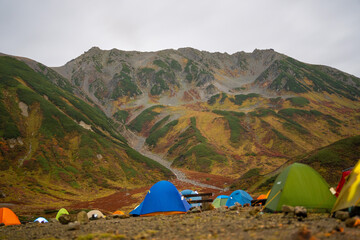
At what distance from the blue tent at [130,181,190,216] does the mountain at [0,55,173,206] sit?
31348 millimetres

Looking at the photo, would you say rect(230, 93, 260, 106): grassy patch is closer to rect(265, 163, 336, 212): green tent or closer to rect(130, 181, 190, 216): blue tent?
rect(130, 181, 190, 216): blue tent

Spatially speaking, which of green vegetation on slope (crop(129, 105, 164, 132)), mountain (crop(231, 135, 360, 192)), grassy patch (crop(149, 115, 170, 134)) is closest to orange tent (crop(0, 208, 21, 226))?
mountain (crop(231, 135, 360, 192))

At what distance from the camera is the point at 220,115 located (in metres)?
128

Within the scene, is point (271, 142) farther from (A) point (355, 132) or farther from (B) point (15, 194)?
(B) point (15, 194)

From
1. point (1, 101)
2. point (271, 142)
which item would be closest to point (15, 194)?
point (1, 101)

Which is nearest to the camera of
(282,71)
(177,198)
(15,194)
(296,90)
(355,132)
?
(177,198)

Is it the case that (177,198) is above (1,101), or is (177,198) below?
below

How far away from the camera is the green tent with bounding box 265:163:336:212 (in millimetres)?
10203

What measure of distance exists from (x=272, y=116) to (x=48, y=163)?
107 metres

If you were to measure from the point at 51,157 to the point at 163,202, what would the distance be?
1991 inches

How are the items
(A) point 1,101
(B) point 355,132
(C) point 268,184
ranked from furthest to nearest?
(B) point 355,132, (A) point 1,101, (C) point 268,184

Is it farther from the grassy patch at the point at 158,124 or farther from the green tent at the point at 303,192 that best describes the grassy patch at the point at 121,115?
the green tent at the point at 303,192

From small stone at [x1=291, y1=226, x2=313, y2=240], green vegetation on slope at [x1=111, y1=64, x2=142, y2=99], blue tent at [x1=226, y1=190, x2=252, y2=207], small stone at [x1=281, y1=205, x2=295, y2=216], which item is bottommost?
blue tent at [x1=226, y1=190, x2=252, y2=207]

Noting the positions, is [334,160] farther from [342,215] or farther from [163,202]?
[342,215]
